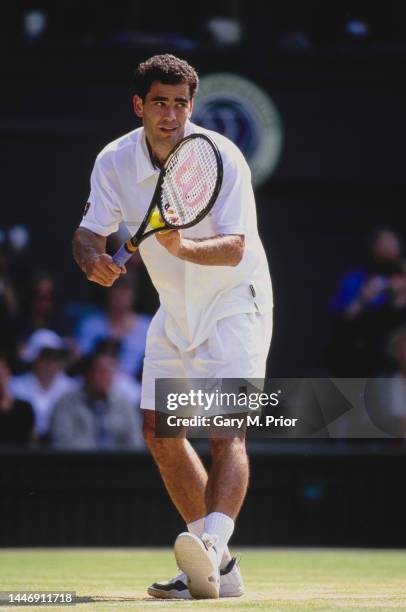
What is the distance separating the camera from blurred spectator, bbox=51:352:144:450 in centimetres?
973

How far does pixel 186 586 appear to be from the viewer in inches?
220

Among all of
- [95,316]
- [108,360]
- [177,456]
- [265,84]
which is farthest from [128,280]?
[177,456]

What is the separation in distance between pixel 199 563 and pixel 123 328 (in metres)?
5.61

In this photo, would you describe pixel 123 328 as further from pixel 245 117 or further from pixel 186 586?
pixel 186 586

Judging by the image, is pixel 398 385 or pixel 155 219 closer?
pixel 155 219

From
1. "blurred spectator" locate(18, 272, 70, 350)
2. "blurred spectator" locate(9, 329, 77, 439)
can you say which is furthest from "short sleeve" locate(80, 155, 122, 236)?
"blurred spectator" locate(18, 272, 70, 350)

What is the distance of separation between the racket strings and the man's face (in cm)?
12

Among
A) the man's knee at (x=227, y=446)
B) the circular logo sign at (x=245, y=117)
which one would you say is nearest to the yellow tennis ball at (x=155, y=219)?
the man's knee at (x=227, y=446)

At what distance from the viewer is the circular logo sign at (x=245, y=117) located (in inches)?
515

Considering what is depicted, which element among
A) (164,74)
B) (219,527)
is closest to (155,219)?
(164,74)

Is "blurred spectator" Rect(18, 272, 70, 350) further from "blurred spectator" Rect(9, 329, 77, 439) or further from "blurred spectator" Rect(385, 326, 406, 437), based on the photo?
"blurred spectator" Rect(385, 326, 406, 437)

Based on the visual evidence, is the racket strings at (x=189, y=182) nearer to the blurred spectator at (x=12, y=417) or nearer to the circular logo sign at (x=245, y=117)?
the blurred spectator at (x=12, y=417)

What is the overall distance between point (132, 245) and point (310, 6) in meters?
8.08

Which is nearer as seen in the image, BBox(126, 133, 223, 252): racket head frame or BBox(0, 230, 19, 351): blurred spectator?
BBox(126, 133, 223, 252): racket head frame
